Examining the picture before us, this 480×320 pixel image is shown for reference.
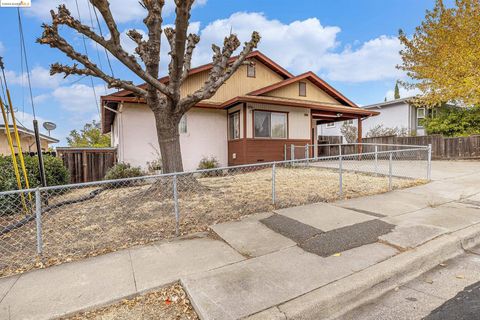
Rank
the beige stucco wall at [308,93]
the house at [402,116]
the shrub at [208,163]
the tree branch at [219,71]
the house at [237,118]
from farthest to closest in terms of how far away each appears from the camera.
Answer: the house at [402,116] < the beige stucco wall at [308,93] < the shrub at [208,163] < the house at [237,118] < the tree branch at [219,71]

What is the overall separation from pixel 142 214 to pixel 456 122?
62.2 ft

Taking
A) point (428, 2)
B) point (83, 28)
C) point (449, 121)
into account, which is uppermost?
point (428, 2)

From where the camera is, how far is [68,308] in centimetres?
243

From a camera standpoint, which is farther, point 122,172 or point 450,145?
point 450,145

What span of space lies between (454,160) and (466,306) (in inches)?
609

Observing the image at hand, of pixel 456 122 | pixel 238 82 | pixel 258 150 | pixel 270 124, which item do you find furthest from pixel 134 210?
pixel 456 122

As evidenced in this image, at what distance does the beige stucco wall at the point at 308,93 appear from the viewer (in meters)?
13.3

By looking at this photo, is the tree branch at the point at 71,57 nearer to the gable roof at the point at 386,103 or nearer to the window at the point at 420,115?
the gable roof at the point at 386,103

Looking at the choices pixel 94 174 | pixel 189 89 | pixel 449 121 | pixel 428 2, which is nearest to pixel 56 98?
pixel 94 174

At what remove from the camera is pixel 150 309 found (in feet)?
7.99

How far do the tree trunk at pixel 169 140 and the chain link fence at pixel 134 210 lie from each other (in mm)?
428

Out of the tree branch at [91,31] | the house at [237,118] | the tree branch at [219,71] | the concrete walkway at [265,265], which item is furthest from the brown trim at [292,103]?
the concrete walkway at [265,265]

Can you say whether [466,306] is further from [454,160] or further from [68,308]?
[454,160]

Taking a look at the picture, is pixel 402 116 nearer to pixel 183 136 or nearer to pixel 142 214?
pixel 183 136
